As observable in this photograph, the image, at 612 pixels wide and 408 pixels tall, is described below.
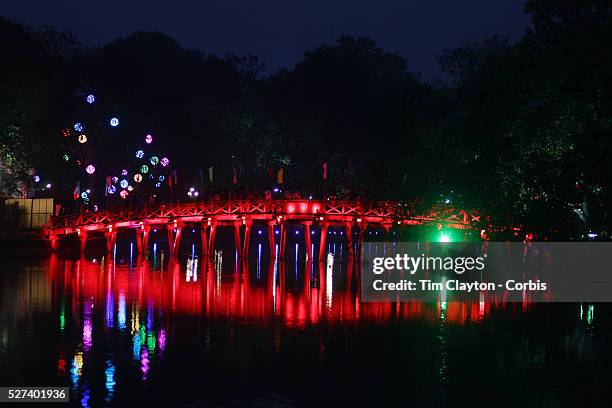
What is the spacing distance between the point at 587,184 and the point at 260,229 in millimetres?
71931

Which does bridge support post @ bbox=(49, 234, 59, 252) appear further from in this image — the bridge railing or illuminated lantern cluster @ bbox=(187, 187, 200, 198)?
illuminated lantern cluster @ bbox=(187, 187, 200, 198)

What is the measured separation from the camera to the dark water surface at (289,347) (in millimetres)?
18938

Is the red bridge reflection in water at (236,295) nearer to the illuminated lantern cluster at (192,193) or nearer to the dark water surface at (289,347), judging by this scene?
the dark water surface at (289,347)

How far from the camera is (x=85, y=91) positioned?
73.6 metres

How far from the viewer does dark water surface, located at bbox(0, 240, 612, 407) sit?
1894 centimetres

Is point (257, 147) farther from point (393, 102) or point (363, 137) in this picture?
point (393, 102)

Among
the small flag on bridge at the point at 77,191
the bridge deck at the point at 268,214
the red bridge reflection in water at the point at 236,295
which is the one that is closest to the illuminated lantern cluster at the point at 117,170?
the small flag on bridge at the point at 77,191

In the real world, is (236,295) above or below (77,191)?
below

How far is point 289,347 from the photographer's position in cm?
2416

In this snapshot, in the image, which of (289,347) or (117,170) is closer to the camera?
(289,347)

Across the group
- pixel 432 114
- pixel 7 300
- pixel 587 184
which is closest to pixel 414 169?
pixel 432 114

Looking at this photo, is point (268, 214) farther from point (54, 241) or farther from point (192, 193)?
point (192, 193)

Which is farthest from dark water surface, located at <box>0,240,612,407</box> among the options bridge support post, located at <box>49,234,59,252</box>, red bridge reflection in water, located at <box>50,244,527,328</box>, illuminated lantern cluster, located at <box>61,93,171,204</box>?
illuminated lantern cluster, located at <box>61,93,171,204</box>

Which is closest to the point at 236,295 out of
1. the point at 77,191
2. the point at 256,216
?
the point at 256,216
